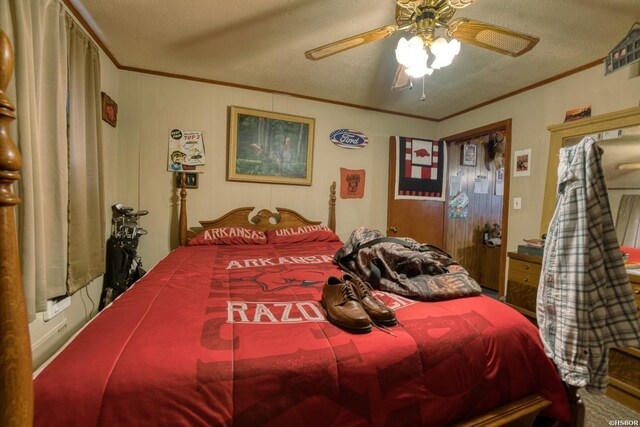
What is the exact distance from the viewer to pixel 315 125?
321 cm

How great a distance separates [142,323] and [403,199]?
3203 millimetres

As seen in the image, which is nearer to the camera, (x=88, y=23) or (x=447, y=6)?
(x=447, y=6)

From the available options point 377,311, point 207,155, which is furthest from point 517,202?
point 207,155

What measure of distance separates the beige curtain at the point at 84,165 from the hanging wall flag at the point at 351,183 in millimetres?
2351

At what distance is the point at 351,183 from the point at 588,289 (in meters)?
2.57

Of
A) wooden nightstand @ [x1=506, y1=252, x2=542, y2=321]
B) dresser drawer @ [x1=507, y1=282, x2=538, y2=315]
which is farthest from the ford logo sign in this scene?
dresser drawer @ [x1=507, y1=282, x2=538, y2=315]

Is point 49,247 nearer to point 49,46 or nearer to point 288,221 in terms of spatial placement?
point 49,46

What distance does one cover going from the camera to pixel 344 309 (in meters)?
0.95

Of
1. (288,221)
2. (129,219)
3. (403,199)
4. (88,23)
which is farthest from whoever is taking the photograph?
(403,199)

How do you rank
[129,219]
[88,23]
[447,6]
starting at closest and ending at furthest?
[447,6], [88,23], [129,219]

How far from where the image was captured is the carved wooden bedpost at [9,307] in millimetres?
413

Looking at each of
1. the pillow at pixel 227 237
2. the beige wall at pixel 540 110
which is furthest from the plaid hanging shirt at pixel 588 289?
the pillow at pixel 227 237

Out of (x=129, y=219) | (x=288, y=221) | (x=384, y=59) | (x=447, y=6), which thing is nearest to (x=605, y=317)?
(x=447, y=6)

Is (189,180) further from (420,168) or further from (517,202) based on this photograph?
(517,202)
